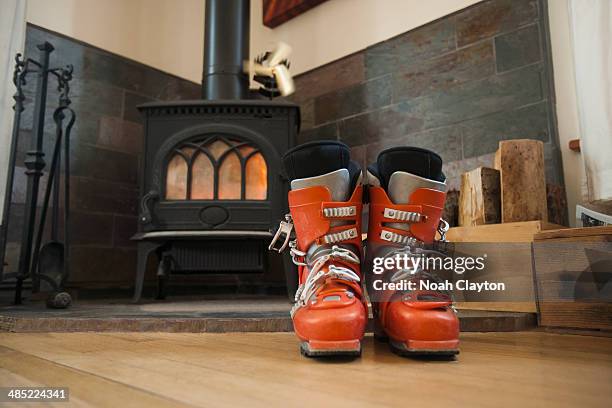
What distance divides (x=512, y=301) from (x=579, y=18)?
938mm

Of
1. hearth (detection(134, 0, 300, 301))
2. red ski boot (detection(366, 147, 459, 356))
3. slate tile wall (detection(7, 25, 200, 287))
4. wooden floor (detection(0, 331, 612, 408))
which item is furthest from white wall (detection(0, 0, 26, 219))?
red ski boot (detection(366, 147, 459, 356))

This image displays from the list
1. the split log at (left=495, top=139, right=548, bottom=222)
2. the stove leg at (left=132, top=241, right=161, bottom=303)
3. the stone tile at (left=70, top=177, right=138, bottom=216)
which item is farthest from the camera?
the stone tile at (left=70, top=177, right=138, bottom=216)

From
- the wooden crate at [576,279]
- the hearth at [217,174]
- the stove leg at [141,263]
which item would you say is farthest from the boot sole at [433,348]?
the stove leg at [141,263]

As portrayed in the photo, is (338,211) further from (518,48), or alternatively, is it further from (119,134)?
(119,134)

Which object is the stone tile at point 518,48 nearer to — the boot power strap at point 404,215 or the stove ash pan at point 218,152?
the stove ash pan at point 218,152

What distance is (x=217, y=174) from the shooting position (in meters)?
1.54

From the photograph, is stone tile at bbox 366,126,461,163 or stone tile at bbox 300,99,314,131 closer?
stone tile at bbox 366,126,461,163

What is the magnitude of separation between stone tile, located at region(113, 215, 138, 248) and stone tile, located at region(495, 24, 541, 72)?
160cm

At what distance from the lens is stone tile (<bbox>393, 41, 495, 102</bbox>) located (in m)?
1.72

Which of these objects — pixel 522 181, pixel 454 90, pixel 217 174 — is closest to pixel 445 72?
pixel 454 90

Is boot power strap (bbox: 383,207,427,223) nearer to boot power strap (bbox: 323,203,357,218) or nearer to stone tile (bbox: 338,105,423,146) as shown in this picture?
boot power strap (bbox: 323,203,357,218)

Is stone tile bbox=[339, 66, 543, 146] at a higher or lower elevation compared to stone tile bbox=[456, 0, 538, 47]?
lower

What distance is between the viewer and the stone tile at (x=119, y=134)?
75.9 inches

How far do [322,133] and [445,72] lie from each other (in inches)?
24.7
